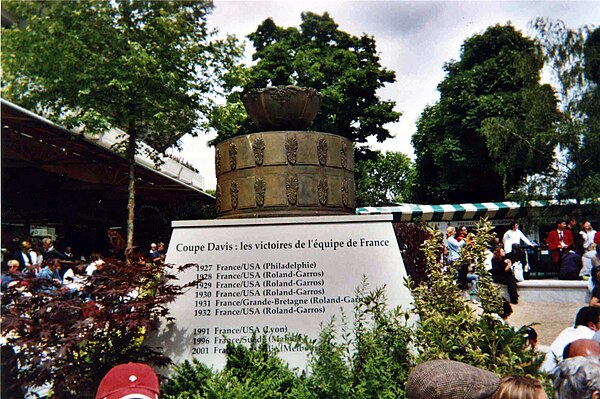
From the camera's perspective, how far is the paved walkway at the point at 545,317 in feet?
32.6

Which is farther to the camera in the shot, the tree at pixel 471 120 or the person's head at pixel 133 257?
the tree at pixel 471 120

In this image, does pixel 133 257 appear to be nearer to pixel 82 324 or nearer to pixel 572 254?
pixel 82 324

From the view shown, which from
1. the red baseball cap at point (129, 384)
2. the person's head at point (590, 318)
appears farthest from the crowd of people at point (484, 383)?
the person's head at point (590, 318)

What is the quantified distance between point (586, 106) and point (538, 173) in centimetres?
388

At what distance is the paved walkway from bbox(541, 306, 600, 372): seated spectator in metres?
3.60

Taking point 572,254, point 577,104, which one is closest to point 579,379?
point 572,254

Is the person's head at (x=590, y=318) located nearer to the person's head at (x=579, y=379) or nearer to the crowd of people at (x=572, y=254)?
the person's head at (x=579, y=379)

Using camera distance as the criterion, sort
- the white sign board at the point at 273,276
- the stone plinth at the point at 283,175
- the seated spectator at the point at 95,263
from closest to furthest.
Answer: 1. the seated spectator at the point at 95,263
2. the white sign board at the point at 273,276
3. the stone plinth at the point at 283,175

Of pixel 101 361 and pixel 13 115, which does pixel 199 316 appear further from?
pixel 13 115

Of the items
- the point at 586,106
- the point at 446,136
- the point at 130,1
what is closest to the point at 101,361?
the point at 130,1

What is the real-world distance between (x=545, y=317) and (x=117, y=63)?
40.9 feet

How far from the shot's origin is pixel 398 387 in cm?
492

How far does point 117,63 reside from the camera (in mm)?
15078

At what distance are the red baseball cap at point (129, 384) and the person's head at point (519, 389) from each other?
164 centimetres
